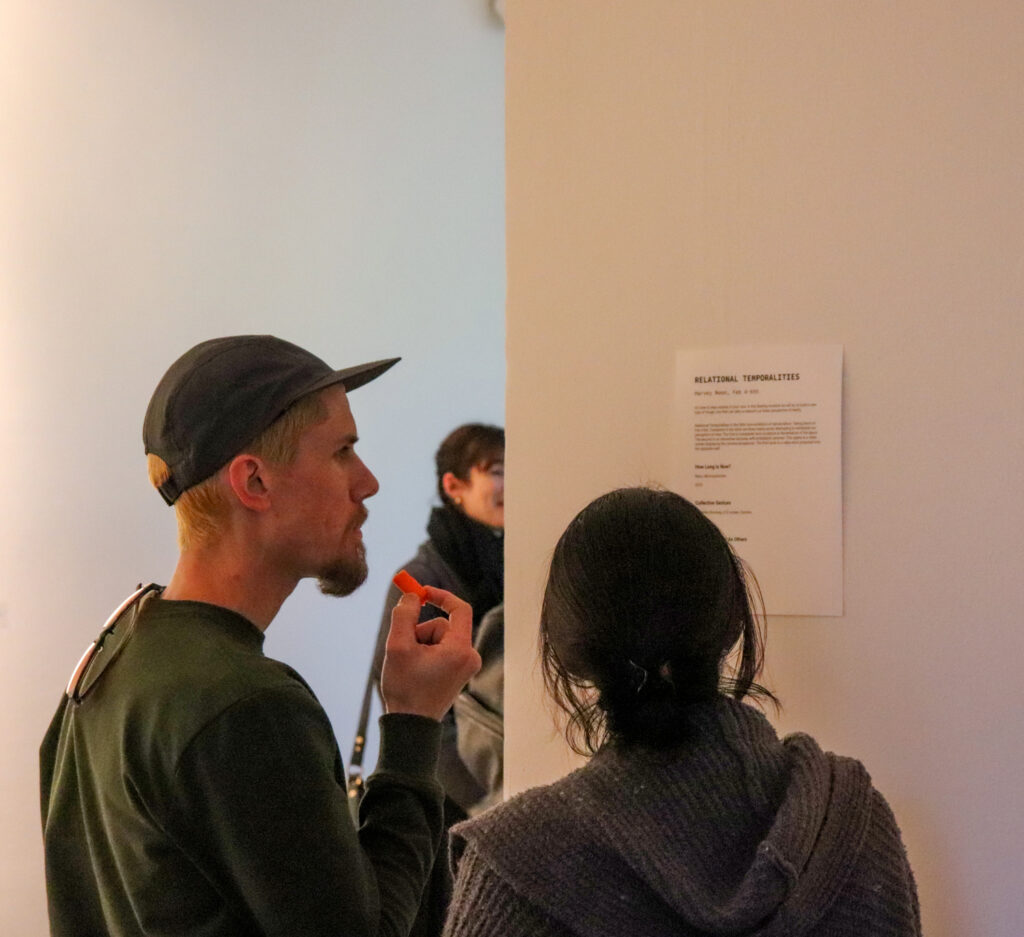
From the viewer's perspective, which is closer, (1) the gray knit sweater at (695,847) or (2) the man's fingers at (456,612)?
(1) the gray knit sweater at (695,847)

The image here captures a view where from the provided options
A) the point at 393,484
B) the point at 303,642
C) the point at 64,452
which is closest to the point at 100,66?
the point at 64,452

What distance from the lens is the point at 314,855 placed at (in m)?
0.89

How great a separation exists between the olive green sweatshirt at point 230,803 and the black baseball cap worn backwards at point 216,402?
0.16m

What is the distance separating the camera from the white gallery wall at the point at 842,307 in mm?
1233

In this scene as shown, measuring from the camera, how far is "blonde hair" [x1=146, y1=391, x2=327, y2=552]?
1.09 metres

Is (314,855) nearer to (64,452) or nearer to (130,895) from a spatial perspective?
(130,895)

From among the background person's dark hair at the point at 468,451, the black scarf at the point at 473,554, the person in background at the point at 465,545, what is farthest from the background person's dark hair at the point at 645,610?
the background person's dark hair at the point at 468,451

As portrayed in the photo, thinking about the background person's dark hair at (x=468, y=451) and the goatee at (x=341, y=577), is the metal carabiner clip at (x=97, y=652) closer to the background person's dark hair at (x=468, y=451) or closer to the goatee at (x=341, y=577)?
the goatee at (x=341, y=577)

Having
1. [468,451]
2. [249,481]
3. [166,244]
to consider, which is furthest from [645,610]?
[166,244]

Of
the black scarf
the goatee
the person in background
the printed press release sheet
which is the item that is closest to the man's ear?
the goatee

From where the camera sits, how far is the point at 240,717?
0.90 m

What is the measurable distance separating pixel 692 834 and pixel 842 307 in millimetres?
734

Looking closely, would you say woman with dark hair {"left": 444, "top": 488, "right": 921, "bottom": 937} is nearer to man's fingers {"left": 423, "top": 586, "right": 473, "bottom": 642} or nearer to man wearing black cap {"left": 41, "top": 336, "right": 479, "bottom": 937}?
man wearing black cap {"left": 41, "top": 336, "right": 479, "bottom": 937}

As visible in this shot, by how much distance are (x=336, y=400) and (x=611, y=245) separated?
1.47ft
